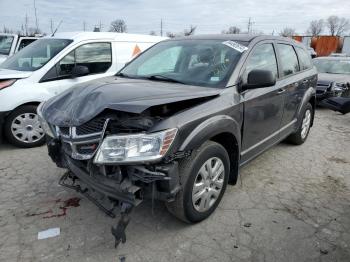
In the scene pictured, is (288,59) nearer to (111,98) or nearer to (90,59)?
(111,98)

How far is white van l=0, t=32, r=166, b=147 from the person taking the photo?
5172 millimetres

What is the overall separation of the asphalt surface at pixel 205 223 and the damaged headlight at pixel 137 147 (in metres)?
0.89

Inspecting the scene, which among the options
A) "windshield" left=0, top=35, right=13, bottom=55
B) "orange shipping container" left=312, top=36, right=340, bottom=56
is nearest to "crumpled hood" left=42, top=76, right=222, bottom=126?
"windshield" left=0, top=35, right=13, bottom=55

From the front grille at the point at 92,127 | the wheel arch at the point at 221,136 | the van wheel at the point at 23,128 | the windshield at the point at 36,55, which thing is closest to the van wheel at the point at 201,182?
the wheel arch at the point at 221,136

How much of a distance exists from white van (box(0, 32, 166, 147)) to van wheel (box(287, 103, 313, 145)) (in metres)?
3.59

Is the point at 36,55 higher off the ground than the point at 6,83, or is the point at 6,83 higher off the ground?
the point at 36,55

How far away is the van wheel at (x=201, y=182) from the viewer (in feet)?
9.25

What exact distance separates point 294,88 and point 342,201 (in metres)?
1.75

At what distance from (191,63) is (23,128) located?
318cm

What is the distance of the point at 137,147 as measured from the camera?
2539mm

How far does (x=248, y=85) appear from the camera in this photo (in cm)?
338

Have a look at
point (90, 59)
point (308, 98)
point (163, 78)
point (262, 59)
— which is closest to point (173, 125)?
point (163, 78)

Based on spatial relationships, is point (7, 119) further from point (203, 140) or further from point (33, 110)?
point (203, 140)

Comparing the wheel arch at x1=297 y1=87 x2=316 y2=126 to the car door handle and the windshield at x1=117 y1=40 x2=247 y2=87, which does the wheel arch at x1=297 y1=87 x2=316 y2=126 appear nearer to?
the car door handle
